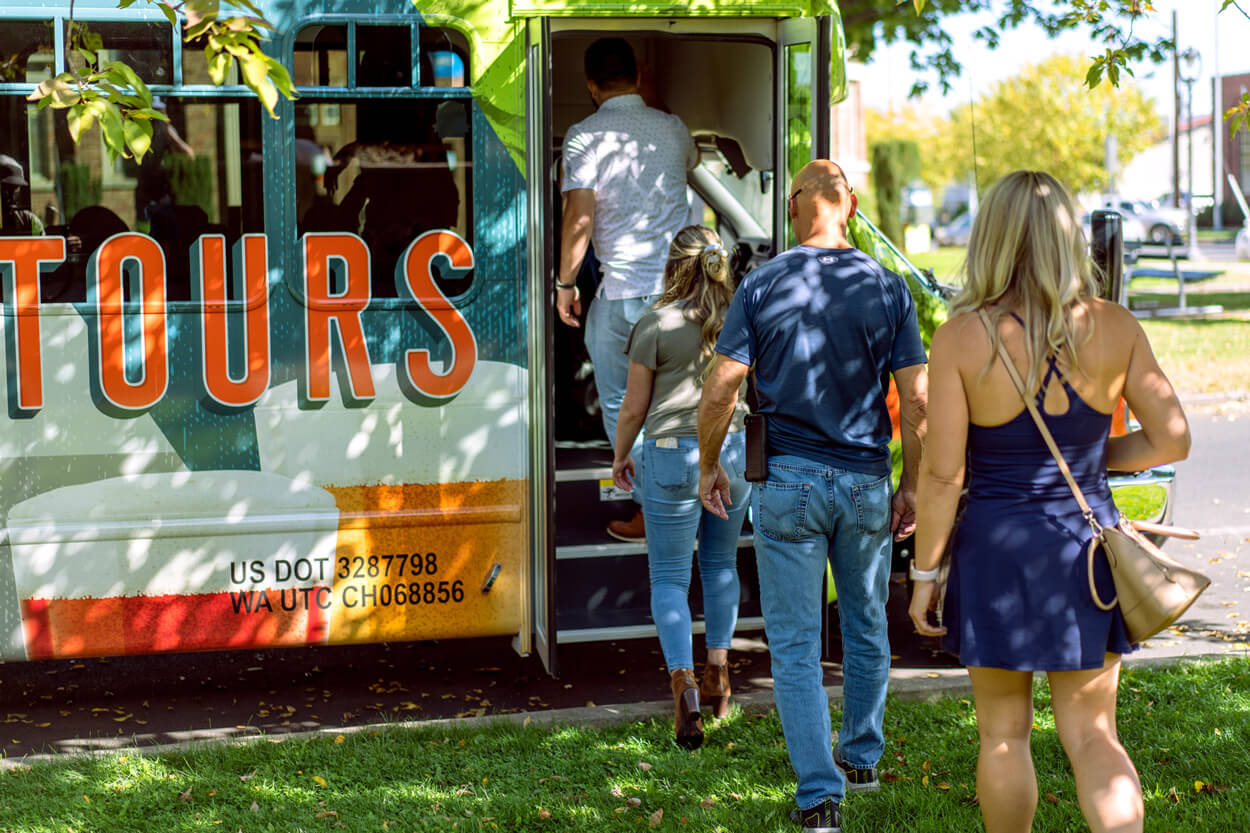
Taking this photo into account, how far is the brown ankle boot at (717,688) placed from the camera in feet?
16.1

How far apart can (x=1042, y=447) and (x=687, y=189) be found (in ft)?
10.9

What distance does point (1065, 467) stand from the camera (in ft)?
10.1

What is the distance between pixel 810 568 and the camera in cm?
389

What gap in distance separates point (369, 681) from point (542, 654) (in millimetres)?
961

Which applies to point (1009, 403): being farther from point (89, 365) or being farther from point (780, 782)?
point (89, 365)

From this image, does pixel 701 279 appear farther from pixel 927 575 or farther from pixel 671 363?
pixel 927 575

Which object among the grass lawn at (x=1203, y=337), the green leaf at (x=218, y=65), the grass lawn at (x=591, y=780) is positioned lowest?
the grass lawn at (x=591, y=780)

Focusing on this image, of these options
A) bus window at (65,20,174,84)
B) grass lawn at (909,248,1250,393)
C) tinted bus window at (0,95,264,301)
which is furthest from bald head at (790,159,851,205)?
grass lawn at (909,248,1250,393)

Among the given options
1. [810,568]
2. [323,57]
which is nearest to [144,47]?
[323,57]

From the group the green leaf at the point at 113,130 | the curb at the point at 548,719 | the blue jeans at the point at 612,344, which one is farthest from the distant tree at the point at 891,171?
the green leaf at the point at 113,130

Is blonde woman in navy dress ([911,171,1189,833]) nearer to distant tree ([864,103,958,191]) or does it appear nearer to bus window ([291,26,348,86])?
bus window ([291,26,348,86])

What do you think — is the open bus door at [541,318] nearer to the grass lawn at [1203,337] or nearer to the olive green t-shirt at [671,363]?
the olive green t-shirt at [671,363]

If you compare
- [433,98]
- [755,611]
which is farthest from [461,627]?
[433,98]

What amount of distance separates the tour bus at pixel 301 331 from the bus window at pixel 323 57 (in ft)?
0.04
